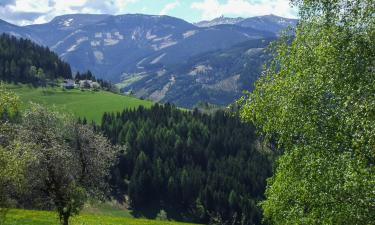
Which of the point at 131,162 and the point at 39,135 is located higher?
the point at 39,135

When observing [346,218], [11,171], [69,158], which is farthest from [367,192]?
[69,158]

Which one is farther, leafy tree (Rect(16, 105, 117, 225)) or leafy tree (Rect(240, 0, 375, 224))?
leafy tree (Rect(16, 105, 117, 225))

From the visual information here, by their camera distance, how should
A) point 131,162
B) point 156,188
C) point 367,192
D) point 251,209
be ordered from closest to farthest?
point 367,192 < point 251,209 < point 156,188 < point 131,162

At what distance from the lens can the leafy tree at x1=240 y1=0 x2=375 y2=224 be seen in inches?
934

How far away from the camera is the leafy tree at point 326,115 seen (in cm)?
2373

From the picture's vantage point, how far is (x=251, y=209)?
16250 cm

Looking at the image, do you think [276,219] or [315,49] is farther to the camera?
[276,219]

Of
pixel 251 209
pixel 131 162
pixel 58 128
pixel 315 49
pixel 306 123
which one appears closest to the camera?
pixel 306 123

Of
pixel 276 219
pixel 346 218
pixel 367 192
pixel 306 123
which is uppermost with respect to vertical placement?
pixel 306 123

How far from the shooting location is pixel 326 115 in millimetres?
26703

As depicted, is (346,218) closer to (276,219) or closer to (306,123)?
(306,123)

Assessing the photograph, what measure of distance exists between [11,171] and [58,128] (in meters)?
14.3

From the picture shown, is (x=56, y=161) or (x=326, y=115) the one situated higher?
(x=326, y=115)

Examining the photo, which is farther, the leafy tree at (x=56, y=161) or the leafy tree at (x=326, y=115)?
the leafy tree at (x=56, y=161)
